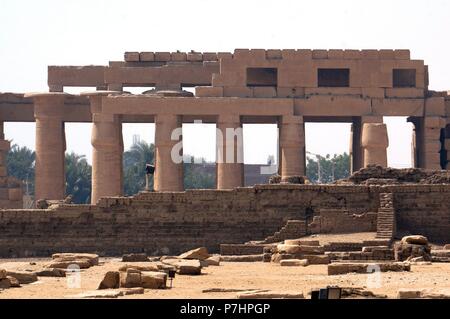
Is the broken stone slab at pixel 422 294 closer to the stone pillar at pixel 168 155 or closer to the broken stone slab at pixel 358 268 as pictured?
the broken stone slab at pixel 358 268

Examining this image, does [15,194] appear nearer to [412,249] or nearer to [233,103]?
[233,103]

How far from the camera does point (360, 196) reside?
38.3 metres

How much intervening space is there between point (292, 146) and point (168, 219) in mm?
12638

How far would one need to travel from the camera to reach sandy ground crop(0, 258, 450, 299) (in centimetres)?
2403

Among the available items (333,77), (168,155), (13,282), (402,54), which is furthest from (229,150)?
(13,282)

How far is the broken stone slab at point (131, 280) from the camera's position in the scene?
81.3 feet

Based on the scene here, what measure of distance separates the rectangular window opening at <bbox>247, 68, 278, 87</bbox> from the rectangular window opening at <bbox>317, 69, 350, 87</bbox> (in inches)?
61.2

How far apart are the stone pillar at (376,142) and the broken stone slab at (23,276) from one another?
76.7 feet

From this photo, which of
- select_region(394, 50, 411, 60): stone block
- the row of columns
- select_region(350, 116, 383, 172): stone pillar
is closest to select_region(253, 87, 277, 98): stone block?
the row of columns

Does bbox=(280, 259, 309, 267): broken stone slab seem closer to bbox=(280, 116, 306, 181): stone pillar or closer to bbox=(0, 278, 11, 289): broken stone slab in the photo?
bbox=(0, 278, 11, 289): broken stone slab

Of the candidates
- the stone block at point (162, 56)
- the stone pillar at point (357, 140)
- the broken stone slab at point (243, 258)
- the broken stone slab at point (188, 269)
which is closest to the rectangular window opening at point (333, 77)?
the stone pillar at point (357, 140)

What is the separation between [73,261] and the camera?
31.6 m
